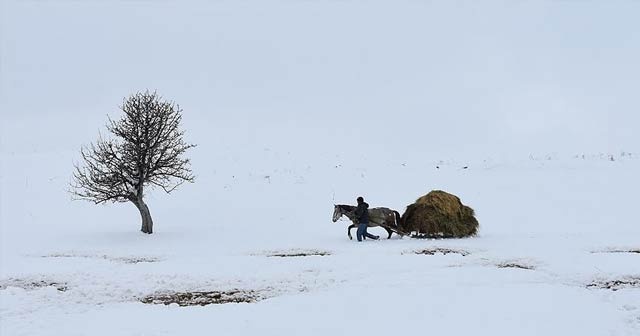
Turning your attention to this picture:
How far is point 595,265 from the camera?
15.7 m

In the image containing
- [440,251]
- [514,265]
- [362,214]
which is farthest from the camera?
[362,214]

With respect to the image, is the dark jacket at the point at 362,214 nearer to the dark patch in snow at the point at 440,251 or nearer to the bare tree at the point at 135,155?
the dark patch in snow at the point at 440,251

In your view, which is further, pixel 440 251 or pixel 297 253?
pixel 297 253

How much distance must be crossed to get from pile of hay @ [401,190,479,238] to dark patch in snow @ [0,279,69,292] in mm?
14246

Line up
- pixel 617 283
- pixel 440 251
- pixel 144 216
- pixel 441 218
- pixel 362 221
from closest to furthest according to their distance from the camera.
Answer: pixel 617 283 → pixel 440 251 → pixel 441 218 → pixel 362 221 → pixel 144 216

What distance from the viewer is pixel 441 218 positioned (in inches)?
917

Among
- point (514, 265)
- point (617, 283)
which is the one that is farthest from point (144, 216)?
point (617, 283)

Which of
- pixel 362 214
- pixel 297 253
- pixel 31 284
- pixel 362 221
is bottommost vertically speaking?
pixel 31 284

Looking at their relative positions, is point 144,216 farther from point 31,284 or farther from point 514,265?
point 514,265

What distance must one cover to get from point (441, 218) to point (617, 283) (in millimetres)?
9496

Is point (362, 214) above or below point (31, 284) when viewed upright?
above

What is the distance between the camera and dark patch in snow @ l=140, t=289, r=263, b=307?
1377 cm

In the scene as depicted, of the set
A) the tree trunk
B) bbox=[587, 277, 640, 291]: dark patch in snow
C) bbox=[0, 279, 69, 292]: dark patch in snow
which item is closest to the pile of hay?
bbox=[587, 277, 640, 291]: dark patch in snow

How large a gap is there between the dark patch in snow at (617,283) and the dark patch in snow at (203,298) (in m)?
8.81
